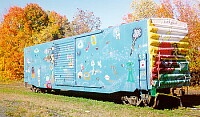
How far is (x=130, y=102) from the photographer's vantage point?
910 cm

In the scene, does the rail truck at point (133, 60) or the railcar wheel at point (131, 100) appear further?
the railcar wheel at point (131, 100)

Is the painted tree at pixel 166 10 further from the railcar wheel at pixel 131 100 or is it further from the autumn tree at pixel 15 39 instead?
the autumn tree at pixel 15 39

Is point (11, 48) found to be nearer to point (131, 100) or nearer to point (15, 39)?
point (15, 39)

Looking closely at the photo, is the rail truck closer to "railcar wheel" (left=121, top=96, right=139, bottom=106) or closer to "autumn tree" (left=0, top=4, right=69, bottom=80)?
"railcar wheel" (left=121, top=96, right=139, bottom=106)

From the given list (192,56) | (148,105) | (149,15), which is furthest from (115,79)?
(149,15)

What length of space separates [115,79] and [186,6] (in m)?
12.2

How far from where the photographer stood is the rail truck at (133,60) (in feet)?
26.5

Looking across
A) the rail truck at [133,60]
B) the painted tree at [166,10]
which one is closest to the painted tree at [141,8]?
the painted tree at [166,10]

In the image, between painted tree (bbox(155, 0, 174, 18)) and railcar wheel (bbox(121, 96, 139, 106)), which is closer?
railcar wheel (bbox(121, 96, 139, 106))

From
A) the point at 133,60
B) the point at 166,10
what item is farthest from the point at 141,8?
the point at 133,60

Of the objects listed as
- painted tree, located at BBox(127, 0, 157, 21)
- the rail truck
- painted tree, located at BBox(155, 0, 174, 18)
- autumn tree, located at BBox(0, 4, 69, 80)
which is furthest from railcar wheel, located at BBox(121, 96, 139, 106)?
autumn tree, located at BBox(0, 4, 69, 80)

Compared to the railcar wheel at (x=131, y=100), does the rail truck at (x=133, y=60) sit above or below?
above

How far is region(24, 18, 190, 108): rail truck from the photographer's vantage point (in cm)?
809

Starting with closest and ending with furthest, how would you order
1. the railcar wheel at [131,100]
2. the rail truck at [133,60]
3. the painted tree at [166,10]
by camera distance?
the rail truck at [133,60] < the railcar wheel at [131,100] < the painted tree at [166,10]
